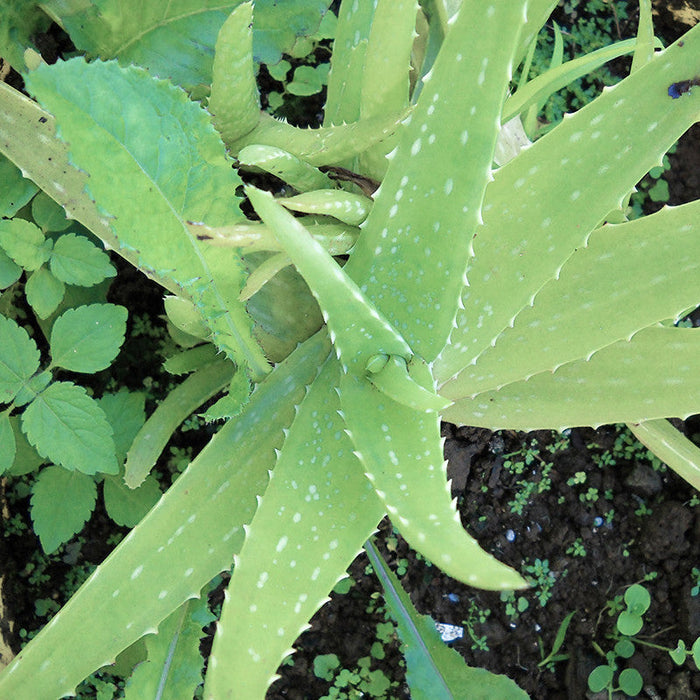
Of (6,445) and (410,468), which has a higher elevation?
(6,445)

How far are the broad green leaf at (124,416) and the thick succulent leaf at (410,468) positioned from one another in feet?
1.37

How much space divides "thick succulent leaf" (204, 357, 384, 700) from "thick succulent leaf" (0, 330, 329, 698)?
0.09 m

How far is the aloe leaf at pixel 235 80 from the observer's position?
779mm

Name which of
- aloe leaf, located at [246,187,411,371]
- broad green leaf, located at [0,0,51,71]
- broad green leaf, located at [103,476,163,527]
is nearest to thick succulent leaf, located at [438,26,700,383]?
aloe leaf, located at [246,187,411,371]

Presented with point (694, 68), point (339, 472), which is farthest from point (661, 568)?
point (694, 68)

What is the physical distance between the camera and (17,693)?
2.48 feet

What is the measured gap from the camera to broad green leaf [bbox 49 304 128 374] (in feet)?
2.97

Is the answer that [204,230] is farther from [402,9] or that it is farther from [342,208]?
[402,9]

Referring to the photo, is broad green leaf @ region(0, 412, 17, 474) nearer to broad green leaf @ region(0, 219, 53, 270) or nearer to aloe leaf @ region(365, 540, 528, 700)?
broad green leaf @ region(0, 219, 53, 270)

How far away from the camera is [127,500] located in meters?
1.02

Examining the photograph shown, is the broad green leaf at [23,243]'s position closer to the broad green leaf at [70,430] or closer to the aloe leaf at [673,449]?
the broad green leaf at [70,430]

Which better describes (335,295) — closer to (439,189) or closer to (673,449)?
(439,189)

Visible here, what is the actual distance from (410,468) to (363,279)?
0.20 metres

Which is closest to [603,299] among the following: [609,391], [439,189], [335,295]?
[609,391]
